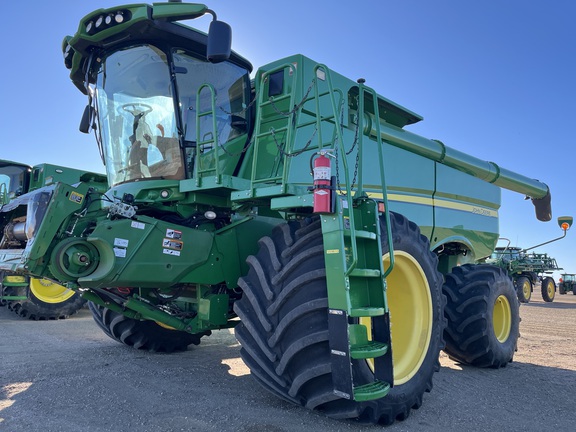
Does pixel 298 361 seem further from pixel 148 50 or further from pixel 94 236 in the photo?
pixel 148 50

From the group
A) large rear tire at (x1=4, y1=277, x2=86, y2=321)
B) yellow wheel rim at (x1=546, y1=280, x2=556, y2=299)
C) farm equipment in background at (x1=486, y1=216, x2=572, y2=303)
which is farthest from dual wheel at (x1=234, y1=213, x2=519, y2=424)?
yellow wheel rim at (x1=546, y1=280, x2=556, y2=299)

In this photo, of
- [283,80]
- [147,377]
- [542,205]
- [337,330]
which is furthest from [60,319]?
[542,205]

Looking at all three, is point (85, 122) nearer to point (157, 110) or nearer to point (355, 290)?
point (157, 110)

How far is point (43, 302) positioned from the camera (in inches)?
344

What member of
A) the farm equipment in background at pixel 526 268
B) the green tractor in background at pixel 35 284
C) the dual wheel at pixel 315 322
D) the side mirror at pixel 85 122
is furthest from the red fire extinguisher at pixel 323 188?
the farm equipment in background at pixel 526 268

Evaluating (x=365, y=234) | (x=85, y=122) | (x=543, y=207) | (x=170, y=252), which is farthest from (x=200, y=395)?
(x=543, y=207)

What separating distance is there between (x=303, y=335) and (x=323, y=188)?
2.94ft

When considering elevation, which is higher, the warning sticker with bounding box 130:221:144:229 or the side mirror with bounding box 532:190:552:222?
the side mirror with bounding box 532:190:552:222

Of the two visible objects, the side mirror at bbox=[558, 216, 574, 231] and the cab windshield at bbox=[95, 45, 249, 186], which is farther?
the side mirror at bbox=[558, 216, 574, 231]

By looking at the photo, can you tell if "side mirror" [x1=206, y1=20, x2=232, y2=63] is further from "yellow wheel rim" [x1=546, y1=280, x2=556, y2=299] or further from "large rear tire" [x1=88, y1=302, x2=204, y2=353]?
"yellow wheel rim" [x1=546, y1=280, x2=556, y2=299]

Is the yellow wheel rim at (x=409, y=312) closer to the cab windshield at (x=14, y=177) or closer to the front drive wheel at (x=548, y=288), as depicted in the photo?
the cab windshield at (x=14, y=177)

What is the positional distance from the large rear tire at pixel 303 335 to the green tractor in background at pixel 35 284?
375 centimetres

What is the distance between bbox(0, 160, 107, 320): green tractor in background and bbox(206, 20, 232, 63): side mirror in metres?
3.70

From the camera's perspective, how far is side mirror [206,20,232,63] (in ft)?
10.5
